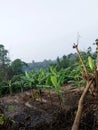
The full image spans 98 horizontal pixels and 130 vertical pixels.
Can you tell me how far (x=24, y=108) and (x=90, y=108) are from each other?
68.6 inches

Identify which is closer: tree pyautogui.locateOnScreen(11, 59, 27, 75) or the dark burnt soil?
the dark burnt soil

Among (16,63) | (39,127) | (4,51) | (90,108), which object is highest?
(4,51)

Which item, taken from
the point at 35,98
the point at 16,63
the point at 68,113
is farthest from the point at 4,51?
the point at 68,113

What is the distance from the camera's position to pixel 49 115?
500cm

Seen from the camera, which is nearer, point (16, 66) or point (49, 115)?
point (49, 115)

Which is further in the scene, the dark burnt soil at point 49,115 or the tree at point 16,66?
the tree at point 16,66

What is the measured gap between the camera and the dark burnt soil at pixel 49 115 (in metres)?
4.40

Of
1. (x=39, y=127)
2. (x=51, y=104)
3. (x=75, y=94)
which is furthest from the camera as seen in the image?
(x=75, y=94)

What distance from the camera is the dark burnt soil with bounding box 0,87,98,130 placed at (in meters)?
4.40

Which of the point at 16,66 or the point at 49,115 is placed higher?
the point at 16,66

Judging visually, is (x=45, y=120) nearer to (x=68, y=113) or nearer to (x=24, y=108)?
(x=68, y=113)

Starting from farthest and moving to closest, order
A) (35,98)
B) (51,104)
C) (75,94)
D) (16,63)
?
(16,63)
(35,98)
(75,94)
(51,104)

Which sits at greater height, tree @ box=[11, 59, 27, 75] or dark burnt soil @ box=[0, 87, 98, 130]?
tree @ box=[11, 59, 27, 75]

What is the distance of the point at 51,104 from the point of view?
217 inches
